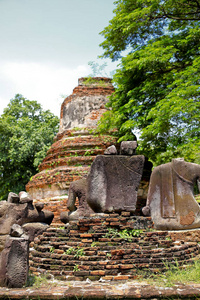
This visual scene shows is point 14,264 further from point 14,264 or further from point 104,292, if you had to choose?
point 104,292

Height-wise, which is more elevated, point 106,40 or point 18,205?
point 106,40

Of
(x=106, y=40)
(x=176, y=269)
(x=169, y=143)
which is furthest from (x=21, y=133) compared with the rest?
(x=176, y=269)

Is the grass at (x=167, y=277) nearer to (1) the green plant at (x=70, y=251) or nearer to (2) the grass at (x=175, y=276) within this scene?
(2) the grass at (x=175, y=276)

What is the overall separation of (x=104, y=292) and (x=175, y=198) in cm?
288

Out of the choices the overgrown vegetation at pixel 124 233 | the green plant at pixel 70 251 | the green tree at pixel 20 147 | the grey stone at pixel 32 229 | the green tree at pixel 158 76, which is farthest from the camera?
the green tree at pixel 20 147

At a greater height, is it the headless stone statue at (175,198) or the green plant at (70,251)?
the headless stone statue at (175,198)

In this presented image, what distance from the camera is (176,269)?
4141 millimetres

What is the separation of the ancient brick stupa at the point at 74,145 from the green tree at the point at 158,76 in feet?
2.85

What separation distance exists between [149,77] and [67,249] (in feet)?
23.3

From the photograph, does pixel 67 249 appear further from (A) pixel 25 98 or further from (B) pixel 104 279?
(A) pixel 25 98

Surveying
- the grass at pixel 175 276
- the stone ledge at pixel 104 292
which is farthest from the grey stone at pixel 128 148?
the stone ledge at pixel 104 292

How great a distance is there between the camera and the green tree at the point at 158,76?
7.75 m

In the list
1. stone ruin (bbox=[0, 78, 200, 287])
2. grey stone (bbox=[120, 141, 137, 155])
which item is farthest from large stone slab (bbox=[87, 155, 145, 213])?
grey stone (bbox=[120, 141, 137, 155])

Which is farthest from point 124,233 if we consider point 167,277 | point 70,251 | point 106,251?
point 167,277
